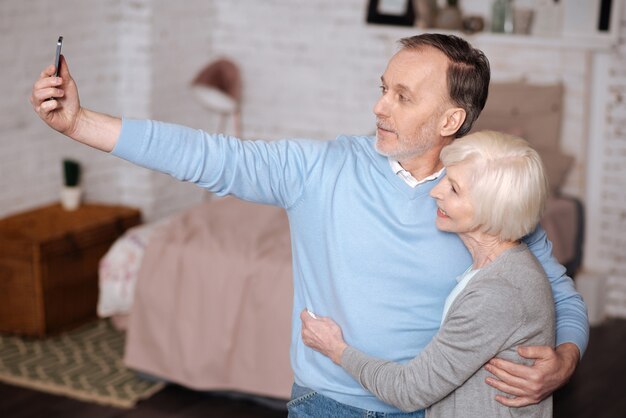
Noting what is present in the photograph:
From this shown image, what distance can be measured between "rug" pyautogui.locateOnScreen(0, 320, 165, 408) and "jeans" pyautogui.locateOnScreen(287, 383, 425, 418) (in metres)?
2.22

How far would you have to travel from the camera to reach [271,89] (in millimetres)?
6539

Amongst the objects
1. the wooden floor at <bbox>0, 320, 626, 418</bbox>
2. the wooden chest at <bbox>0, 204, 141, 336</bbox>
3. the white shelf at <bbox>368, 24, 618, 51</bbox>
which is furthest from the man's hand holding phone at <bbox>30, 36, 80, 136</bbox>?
the white shelf at <bbox>368, 24, 618, 51</bbox>

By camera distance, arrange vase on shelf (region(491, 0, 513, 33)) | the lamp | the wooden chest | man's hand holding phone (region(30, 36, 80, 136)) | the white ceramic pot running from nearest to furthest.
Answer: man's hand holding phone (region(30, 36, 80, 136)) → the wooden chest → the white ceramic pot → vase on shelf (region(491, 0, 513, 33)) → the lamp

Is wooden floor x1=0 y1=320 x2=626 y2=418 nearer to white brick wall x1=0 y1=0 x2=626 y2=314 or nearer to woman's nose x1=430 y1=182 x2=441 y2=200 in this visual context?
white brick wall x1=0 y1=0 x2=626 y2=314

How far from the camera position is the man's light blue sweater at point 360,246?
6.68 ft

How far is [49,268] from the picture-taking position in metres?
4.91

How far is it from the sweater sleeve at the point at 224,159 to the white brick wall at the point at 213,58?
11.3 ft

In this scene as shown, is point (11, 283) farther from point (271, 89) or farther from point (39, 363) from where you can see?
point (271, 89)

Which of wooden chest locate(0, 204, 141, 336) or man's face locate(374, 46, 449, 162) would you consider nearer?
man's face locate(374, 46, 449, 162)

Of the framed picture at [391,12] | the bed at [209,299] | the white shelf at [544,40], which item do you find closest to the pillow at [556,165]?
the white shelf at [544,40]

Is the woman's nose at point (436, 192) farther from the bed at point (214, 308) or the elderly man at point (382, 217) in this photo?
the bed at point (214, 308)

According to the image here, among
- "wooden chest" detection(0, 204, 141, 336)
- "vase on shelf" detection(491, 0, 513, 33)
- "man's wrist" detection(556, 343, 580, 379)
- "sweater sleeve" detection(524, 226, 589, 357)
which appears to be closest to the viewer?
"man's wrist" detection(556, 343, 580, 379)

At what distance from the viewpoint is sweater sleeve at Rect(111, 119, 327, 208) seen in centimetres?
188

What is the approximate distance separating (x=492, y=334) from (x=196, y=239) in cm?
264
